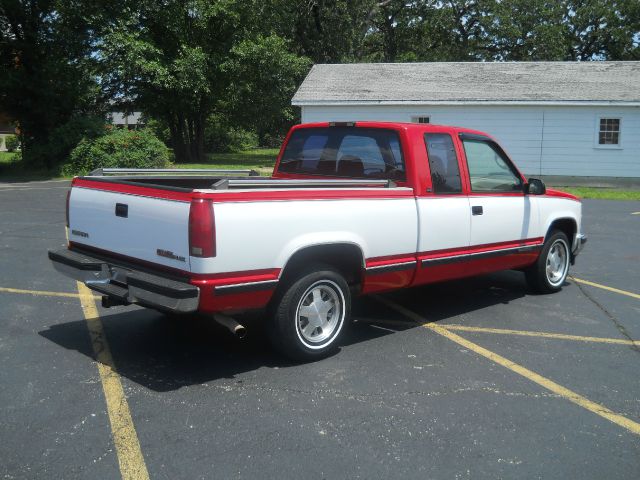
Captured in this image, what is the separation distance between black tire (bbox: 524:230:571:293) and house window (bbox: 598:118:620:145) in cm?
1862

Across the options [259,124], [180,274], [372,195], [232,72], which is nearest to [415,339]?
[372,195]

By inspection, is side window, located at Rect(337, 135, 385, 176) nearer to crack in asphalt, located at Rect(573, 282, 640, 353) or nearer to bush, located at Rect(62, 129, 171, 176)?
crack in asphalt, located at Rect(573, 282, 640, 353)

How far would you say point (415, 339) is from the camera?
19.0 feet

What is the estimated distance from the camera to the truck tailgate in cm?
442

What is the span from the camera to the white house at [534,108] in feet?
78.9

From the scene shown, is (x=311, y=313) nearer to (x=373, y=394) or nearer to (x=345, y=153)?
(x=373, y=394)

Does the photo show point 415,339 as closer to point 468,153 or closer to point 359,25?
point 468,153

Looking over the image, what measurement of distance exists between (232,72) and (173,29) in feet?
11.1

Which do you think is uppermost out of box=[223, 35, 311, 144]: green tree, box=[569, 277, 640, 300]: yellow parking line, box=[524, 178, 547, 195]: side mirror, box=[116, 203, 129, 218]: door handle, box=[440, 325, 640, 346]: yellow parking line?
box=[223, 35, 311, 144]: green tree

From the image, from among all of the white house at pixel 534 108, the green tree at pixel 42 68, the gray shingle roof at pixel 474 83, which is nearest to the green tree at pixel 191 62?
the green tree at pixel 42 68

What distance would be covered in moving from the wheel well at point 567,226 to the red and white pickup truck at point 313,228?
364 millimetres

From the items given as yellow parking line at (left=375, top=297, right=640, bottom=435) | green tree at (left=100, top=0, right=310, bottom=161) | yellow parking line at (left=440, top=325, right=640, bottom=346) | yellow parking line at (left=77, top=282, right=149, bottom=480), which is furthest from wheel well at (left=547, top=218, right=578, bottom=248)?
green tree at (left=100, top=0, right=310, bottom=161)

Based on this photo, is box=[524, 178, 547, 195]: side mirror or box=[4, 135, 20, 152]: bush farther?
box=[4, 135, 20, 152]: bush

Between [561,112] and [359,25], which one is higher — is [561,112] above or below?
below
